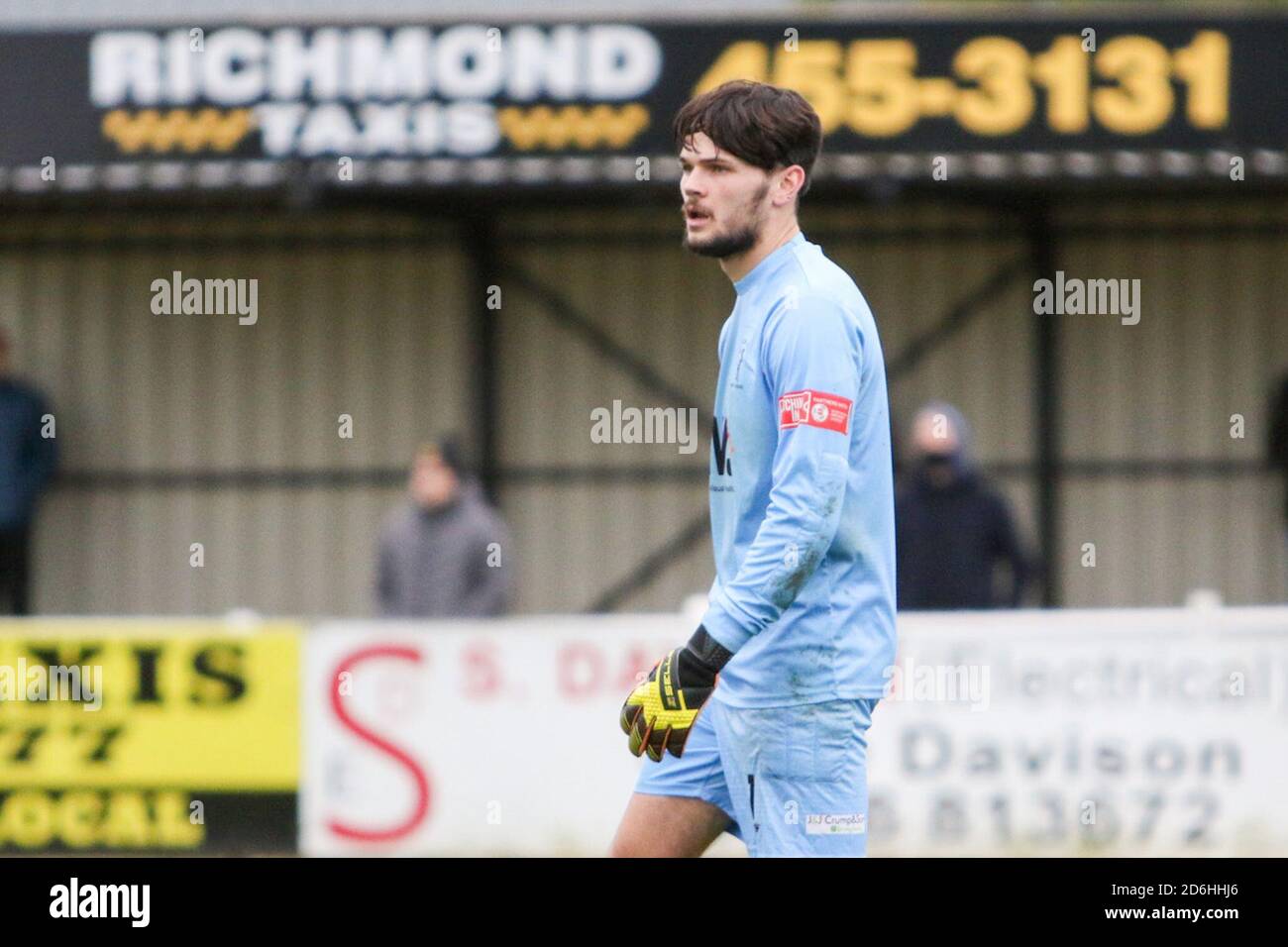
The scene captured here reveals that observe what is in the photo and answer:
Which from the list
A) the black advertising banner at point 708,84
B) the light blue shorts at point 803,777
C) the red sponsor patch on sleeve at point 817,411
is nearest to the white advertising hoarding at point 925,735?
the black advertising banner at point 708,84

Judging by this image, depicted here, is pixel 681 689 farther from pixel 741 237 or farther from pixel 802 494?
pixel 741 237

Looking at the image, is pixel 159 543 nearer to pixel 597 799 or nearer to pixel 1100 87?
pixel 597 799

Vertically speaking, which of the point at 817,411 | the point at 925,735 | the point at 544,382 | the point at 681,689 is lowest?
the point at 925,735

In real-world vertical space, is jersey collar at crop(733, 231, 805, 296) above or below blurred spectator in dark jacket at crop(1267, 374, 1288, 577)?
above

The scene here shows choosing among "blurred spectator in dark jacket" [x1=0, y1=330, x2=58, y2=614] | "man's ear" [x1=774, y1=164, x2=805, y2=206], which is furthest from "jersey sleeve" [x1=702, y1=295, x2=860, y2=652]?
"blurred spectator in dark jacket" [x1=0, y1=330, x2=58, y2=614]

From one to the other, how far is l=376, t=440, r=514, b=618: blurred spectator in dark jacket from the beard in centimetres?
587

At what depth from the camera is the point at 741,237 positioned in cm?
425

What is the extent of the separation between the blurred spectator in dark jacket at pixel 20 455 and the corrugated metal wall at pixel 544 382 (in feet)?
2.19

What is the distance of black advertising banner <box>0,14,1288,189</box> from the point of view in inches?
422

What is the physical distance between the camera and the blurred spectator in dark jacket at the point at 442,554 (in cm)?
1005

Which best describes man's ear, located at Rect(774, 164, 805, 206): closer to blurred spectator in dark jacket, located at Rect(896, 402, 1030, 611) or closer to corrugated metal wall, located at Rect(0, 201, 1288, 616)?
blurred spectator in dark jacket, located at Rect(896, 402, 1030, 611)

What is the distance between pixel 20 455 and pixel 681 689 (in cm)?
861

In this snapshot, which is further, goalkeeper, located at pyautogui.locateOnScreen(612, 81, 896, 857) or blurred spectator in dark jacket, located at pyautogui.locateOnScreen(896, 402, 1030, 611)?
blurred spectator in dark jacket, located at pyautogui.locateOnScreen(896, 402, 1030, 611)

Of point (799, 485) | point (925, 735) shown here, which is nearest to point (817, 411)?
point (799, 485)
